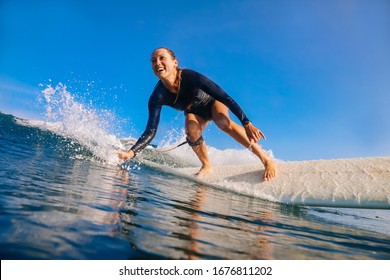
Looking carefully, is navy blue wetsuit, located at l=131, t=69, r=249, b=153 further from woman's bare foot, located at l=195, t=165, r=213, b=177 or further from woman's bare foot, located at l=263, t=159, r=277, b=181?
woman's bare foot, located at l=195, t=165, r=213, b=177

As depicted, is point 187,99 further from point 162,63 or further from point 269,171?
point 269,171

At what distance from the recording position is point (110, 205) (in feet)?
6.43

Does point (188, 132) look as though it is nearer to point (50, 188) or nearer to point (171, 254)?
point (50, 188)

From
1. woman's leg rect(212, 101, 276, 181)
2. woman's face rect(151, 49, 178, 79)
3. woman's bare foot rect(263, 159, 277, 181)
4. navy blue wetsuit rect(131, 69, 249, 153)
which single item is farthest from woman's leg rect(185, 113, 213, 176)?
woman's bare foot rect(263, 159, 277, 181)

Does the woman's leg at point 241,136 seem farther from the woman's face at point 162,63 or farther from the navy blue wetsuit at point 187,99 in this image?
the woman's face at point 162,63

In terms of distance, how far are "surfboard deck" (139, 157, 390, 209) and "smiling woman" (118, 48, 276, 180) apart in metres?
0.31

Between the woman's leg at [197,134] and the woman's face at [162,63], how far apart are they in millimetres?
1249

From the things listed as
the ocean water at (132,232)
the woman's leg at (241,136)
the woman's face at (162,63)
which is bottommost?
the ocean water at (132,232)

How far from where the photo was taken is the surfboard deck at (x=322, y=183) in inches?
Answer: 150

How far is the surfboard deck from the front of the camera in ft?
12.5

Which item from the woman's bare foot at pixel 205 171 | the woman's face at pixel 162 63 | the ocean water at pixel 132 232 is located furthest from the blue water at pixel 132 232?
the woman's bare foot at pixel 205 171
